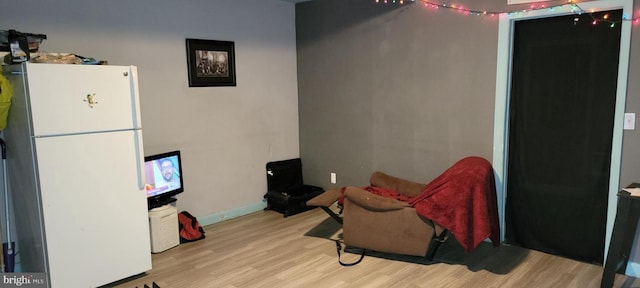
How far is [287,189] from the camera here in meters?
5.19

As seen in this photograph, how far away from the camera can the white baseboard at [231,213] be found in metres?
4.58

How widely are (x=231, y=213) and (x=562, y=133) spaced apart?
3.22 m

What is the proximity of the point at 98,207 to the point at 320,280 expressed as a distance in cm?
161

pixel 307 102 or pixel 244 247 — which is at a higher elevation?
pixel 307 102

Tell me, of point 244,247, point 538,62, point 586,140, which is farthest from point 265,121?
point 586,140

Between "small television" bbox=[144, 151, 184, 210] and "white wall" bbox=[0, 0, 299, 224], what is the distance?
0.52 ft

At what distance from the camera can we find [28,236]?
10.1 ft

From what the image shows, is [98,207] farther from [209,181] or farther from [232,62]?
[232,62]

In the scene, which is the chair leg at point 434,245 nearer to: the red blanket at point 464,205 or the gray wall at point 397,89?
the red blanket at point 464,205

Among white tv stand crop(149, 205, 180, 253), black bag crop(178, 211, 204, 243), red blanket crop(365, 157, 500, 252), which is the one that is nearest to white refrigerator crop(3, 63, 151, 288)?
white tv stand crop(149, 205, 180, 253)

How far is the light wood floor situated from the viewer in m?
3.20

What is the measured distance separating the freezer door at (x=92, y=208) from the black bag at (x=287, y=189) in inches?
70.6

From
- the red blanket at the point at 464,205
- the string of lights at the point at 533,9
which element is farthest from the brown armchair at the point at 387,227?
the string of lights at the point at 533,9

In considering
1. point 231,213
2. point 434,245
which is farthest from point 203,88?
point 434,245
